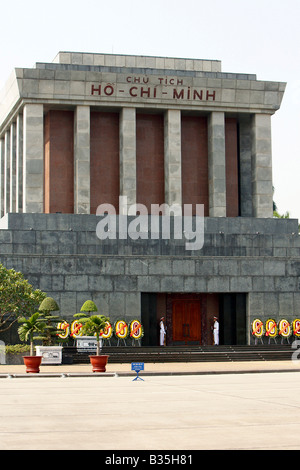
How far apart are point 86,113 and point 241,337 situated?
1816cm

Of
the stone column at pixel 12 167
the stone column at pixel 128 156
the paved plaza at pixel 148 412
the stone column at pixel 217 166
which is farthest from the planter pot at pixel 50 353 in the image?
the stone column at pixel 12 167

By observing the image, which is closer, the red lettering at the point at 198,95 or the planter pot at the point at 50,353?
the planter pot at the point at 50,353

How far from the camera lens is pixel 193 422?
15.4m

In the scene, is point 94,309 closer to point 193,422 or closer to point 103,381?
point 103,381

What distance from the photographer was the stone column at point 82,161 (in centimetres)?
5203

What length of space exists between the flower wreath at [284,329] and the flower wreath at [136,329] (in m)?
8.23

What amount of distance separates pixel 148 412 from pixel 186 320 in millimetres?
30970

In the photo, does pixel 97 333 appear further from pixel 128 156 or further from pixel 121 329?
pixel 128 156

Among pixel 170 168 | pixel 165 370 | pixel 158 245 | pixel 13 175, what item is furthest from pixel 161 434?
pixel 13 175

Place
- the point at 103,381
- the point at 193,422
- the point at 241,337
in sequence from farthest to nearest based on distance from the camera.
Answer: the point at 241,337
the point at 103,381
the point at 193,422

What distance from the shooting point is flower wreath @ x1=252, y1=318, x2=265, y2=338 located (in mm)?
45812

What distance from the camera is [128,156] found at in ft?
174

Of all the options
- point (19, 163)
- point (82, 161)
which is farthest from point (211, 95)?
point (19, 163)

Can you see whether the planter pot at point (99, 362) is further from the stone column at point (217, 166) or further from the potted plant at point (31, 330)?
the stone column at point (217, 166)
